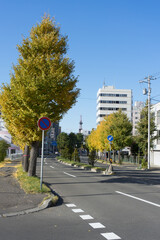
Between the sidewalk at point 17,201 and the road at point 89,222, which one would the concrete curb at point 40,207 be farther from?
the road at point 89,222

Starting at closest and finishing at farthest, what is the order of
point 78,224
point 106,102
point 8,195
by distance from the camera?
point 78,224 → point 8,195 → point 106,102

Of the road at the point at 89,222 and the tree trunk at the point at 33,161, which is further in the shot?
the tree trunk at the point at 33,161

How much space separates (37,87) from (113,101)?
338ft

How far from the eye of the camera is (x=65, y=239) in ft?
16.6

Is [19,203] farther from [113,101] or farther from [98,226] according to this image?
[113,101]

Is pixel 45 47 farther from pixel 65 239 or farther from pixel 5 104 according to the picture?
pixel 65 239

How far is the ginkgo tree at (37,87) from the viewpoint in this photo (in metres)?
14.0

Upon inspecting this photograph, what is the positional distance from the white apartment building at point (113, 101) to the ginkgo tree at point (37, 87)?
98190mm

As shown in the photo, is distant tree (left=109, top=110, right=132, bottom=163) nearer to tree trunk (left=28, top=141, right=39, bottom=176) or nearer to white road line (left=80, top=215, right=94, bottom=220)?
tree trunk (left=28, top=141, right=39, bottom=176)

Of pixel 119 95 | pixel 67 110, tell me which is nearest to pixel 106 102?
pixel 119 95

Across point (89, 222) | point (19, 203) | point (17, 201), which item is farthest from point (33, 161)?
point (89, 222)

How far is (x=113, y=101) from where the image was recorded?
11544 cm

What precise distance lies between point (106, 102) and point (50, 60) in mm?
100647

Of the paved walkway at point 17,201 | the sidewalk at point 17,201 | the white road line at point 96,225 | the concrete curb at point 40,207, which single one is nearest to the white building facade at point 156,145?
the sidewalk at point 17,201
